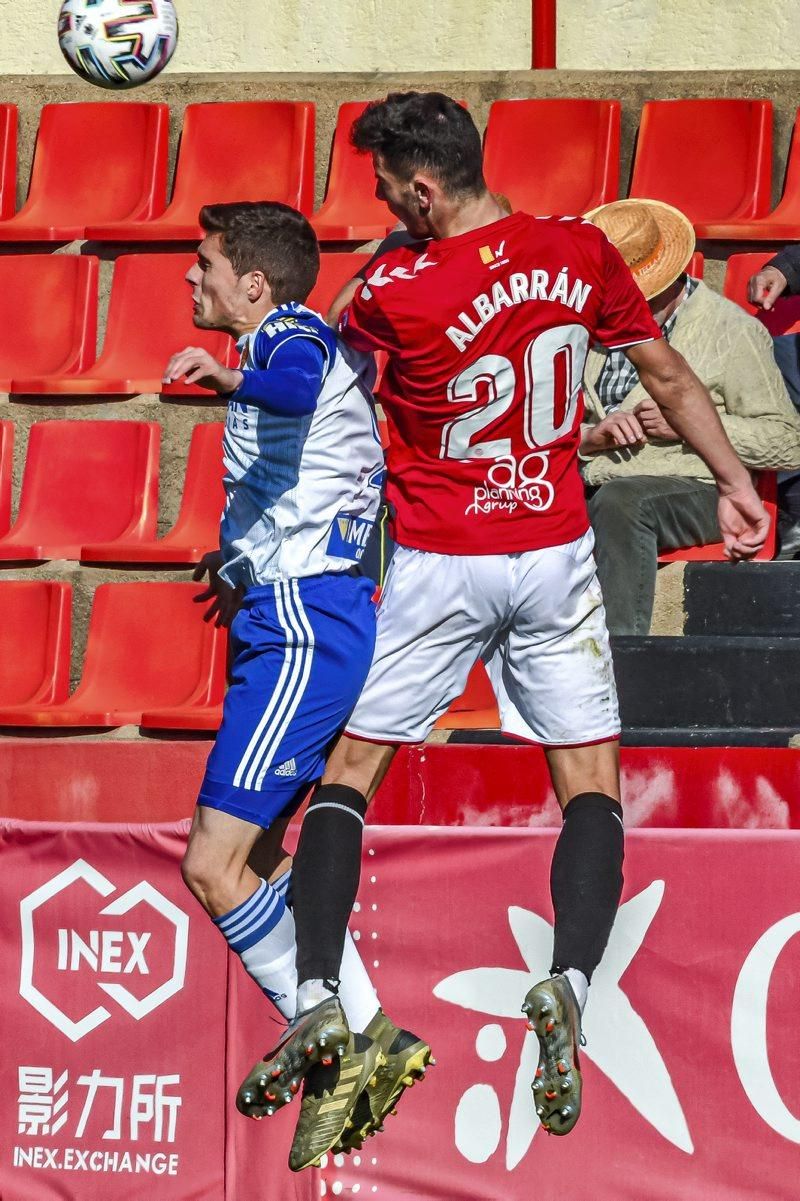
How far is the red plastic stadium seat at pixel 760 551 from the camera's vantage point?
5355 millimetres

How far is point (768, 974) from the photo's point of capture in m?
4.04

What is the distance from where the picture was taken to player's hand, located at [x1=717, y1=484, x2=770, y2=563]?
366 cm

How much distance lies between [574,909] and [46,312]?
4.37 m

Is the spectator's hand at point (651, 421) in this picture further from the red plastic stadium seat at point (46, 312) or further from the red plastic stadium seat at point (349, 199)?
the red plastic stadium seat at point (46, 312)

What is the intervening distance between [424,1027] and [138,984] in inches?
29.8

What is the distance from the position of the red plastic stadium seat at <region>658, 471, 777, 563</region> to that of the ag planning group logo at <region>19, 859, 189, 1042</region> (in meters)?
1.99

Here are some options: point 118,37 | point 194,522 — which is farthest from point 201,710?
point 118,37

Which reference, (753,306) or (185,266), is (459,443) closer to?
(753,306)

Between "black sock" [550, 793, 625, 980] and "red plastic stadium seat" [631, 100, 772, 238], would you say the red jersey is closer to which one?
"black sock" [550, 793, 625, 980]

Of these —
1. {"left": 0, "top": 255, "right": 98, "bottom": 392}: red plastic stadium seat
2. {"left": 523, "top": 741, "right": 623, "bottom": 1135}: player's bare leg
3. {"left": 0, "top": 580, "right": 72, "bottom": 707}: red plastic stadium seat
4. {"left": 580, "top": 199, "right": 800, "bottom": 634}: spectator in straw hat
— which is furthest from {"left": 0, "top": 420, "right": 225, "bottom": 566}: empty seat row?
{"left": 523, "top": 741, "right": 623, "bottom": 1135}: player's bare leg

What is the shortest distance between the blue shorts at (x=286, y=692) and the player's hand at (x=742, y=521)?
829 mm

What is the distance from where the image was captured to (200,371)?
11.7ft

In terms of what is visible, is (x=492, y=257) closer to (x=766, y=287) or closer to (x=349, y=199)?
(x=766, y=287)

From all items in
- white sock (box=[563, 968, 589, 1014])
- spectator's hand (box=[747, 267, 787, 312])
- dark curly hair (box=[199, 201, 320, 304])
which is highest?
spectator's hand (box=[747, 267, 787, 312])
